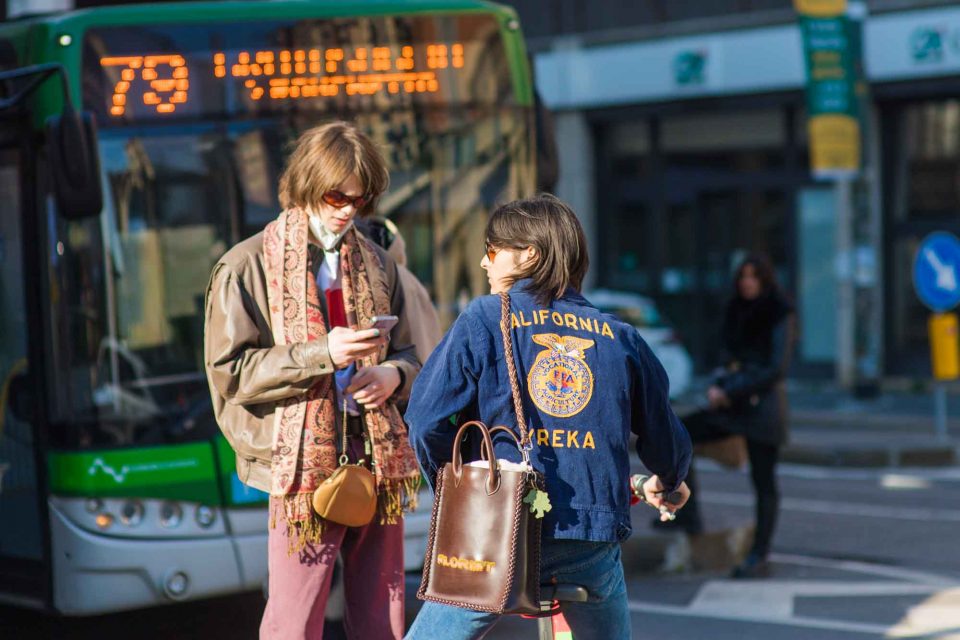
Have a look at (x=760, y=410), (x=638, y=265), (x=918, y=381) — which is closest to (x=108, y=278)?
(x=760, y=410)

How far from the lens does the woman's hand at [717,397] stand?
7.33 meters

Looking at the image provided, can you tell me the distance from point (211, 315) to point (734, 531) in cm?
474

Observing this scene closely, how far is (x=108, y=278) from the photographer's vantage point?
222 inches

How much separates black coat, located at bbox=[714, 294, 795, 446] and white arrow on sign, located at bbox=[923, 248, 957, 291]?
6127 millimetres

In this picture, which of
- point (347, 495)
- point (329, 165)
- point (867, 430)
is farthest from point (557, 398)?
point (867, 430)

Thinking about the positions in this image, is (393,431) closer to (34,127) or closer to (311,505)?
(311,505)

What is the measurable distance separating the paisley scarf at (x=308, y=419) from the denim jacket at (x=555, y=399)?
0.58 meters

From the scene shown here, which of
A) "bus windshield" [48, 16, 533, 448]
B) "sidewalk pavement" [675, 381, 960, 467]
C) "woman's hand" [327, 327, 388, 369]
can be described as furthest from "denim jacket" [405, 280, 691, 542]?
"sidewalk pavement" [675, 381, 960, 467]

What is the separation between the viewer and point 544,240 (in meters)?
3.22

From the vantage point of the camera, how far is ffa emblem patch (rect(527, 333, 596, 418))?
123 inches

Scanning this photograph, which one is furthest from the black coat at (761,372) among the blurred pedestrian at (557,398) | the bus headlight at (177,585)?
the blurred pedestrian at (557,398)

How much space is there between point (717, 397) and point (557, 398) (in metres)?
4.32

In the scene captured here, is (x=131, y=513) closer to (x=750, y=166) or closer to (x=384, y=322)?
(x=384, y=322)

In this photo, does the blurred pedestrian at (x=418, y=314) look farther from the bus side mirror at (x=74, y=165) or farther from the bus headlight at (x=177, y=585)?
the bus headlight at (x=177, y=585)
